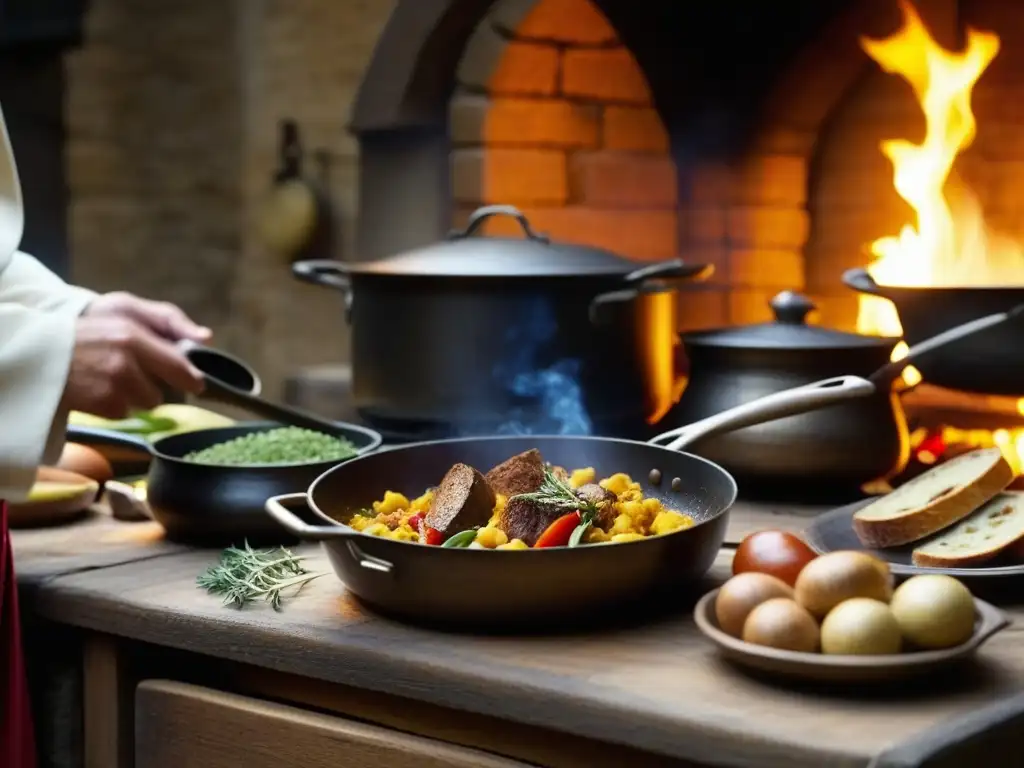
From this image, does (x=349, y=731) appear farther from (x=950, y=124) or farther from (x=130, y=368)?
(x=950, y=124)

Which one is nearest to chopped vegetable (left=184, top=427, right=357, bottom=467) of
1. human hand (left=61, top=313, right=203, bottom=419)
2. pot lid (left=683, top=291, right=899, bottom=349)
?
human hand (left=61, top=313, right=203, bottom=419)

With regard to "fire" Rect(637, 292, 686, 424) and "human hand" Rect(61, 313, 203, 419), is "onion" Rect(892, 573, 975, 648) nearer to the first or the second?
"human hand" Rect(61, 313, 203, 419)

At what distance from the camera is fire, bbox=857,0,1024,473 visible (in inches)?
100

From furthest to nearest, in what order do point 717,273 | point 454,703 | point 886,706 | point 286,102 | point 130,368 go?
point 286,102, point 717,273, point 130,368, point 454,703, point 886,706

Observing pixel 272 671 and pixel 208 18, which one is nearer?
pixel 272 671

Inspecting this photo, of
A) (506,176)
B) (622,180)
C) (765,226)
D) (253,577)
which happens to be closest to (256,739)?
(253,577)

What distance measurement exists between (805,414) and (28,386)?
105 centimetres

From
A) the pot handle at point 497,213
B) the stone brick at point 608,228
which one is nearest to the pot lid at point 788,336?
the pot handle at point 497,213

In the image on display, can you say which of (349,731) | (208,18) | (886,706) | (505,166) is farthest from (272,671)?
(208,18)

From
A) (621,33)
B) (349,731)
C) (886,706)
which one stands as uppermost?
(621,33)

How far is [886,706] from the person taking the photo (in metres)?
1.07

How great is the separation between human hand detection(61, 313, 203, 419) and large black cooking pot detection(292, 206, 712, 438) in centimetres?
52

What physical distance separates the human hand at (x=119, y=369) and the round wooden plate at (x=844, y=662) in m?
0.75

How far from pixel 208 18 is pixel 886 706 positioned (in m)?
4.03
